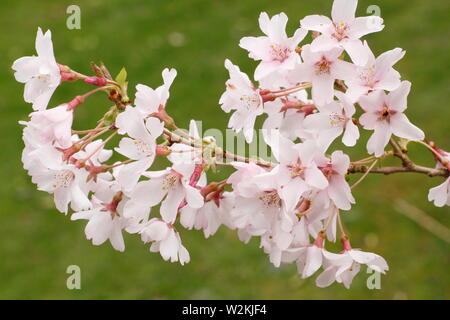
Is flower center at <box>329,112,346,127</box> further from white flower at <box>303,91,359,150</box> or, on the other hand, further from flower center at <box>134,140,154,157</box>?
flower center at <box>134,140,154,157</box>

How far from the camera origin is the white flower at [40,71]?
1.52 metres

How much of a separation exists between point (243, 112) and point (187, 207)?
0.89 feet

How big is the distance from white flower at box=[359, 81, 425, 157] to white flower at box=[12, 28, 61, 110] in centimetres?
75

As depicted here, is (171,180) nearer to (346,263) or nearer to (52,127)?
(52,127)

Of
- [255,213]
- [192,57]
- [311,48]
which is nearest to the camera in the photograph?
[311,48]

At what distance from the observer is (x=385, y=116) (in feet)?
4.65

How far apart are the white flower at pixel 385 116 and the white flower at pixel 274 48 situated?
194 mm

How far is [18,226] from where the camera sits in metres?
4.17

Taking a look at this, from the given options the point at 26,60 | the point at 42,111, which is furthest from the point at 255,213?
the point at 26,60

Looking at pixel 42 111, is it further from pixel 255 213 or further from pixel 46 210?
pixel 46 210

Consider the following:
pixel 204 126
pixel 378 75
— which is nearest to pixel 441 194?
pixel 378 75

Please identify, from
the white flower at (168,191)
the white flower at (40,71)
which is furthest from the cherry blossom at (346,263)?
the white flower at (40,71)

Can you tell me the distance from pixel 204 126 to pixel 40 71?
318cm

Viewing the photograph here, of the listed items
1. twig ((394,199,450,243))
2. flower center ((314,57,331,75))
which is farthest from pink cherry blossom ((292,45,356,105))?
twig ((394,199,450,243))
